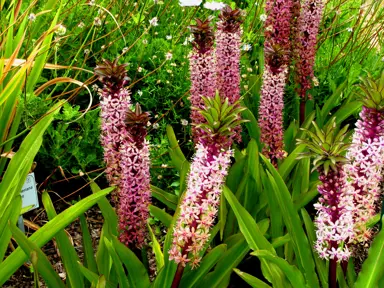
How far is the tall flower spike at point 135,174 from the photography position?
6.36 ft

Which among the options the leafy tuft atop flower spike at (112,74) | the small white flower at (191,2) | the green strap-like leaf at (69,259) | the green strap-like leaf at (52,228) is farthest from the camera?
the small white flower at (191,2)

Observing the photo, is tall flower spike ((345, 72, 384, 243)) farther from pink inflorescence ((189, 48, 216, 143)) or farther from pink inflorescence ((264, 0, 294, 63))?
pink inflorescence ((264, 0, 294, 63))

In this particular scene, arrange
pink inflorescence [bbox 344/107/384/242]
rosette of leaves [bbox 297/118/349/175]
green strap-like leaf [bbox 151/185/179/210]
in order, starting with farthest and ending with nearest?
green strap-like leaf [bbox 151/185/179/210]
pink inflorescence [bbox 344/107/384/242]
rosette of leaves [bbox 297/118/349/175]

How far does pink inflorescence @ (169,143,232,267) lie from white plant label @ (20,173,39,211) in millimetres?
924

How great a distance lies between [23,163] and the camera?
2465 mm

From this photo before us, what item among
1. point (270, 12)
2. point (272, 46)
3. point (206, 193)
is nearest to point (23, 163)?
point (206, 193)

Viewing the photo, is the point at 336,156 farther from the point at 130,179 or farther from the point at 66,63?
the point at 66,63

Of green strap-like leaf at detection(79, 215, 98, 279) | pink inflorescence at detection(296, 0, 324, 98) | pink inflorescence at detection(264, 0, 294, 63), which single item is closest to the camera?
green strap-like leaf at detection(79, 215, 98, 279)

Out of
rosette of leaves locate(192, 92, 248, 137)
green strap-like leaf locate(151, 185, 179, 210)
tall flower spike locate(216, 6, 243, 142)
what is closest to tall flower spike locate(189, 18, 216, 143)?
tall flower spike locate(216, 6, 243, 142)

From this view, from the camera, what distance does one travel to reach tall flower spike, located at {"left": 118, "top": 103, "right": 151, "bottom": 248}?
194cm

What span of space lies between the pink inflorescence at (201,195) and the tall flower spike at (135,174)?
0.66 feet

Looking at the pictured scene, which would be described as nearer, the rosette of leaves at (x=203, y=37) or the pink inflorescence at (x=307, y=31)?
the rosette of leaves at (x=203, y=37)

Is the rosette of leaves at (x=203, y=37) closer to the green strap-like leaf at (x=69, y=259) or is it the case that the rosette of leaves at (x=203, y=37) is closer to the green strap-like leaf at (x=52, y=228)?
the green strap-like leaf at (x=52, y=228)

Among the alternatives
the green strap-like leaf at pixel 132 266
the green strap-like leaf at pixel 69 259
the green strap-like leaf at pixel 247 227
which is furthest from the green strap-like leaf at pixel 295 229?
the green strap-like leaf at pixel 69 259
